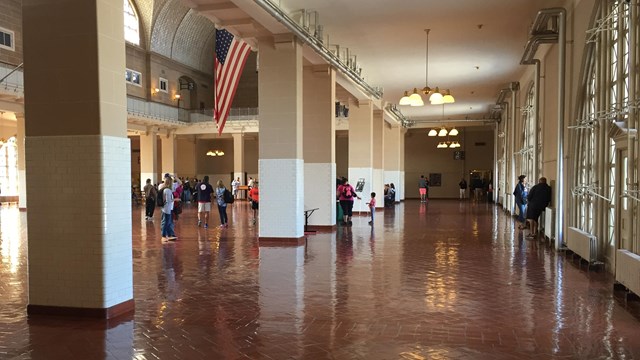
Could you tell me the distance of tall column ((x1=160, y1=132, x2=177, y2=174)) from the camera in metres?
31.2

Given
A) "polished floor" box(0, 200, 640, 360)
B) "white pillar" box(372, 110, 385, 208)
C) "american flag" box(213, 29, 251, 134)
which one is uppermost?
"american flag" box(213, 29, 251, 134)

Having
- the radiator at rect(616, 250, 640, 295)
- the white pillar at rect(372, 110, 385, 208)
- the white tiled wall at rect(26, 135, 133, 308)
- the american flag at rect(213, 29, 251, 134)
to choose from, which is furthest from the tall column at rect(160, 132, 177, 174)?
the radiator at rect(616, 250, 640, 295)

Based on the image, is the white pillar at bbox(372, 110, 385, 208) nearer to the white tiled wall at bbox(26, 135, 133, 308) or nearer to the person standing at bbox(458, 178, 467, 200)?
the person standing at bbox(458, 178, 467, 200)

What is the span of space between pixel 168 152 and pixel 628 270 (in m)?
28.8

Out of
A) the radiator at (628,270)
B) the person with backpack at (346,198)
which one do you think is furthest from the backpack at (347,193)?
the radiator at (628,270)

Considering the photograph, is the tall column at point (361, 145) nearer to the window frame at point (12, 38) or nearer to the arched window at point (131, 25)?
the window frame at point (12, 38)

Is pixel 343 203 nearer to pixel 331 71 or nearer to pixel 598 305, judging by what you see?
pixel 331 71

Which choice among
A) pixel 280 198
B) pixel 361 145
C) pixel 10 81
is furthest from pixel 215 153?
pixel 280 198

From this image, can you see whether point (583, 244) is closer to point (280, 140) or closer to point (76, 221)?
point (280, 140)

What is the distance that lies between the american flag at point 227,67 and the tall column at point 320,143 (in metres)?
2.87

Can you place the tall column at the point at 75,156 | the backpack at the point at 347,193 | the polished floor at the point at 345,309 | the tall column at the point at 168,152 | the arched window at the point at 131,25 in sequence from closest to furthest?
1. the polished floor at the point at 345,309
2. the tall column at the point at 75,156
3. the backpack at the point at 347,193
4. the arched window at the point at 131,25
5. the tall column at the point at 168,152

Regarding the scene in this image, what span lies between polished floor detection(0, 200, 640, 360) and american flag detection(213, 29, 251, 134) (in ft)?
10.8

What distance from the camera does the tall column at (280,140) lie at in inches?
432

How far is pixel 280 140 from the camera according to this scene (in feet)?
36.3
